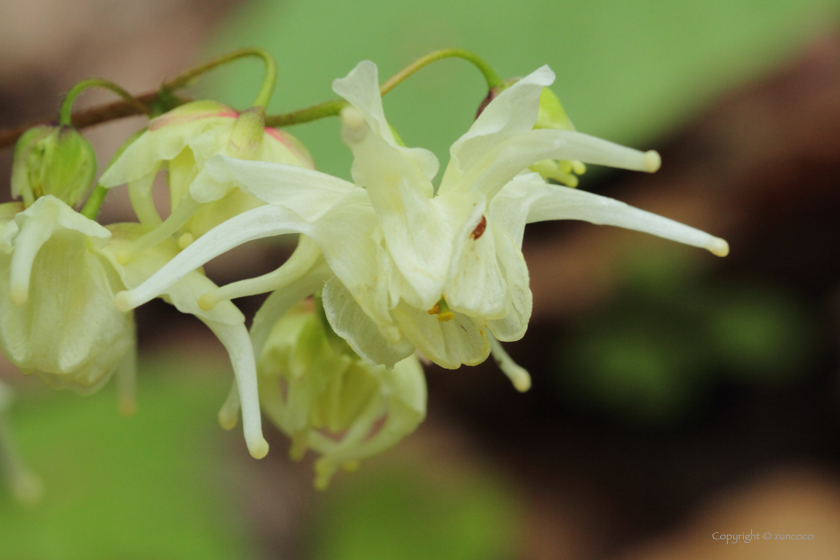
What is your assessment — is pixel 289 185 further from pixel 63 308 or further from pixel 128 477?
pixel 128 477

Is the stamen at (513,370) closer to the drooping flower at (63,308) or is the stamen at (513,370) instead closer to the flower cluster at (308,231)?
the flower cluster at (308,231)

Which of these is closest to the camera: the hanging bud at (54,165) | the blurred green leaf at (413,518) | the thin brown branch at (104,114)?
the hanging bud at (54,165)

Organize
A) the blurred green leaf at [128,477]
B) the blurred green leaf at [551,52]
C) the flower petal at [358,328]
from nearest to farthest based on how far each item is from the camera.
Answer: the flower petal at [358,328] < the blurred green leaf at [551,52] < the blurred green leaf at [128,477]

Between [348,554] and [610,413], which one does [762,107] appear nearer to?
[610,413]

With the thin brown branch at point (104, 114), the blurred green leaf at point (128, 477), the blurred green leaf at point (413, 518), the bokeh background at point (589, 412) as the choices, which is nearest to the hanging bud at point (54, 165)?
the thin brown branch at point (104, 114)

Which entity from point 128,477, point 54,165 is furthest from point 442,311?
point 128,477

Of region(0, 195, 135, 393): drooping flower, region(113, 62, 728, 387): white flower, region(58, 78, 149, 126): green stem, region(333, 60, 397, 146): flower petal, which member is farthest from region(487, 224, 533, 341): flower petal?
region(58, 78, 149, 126): green stem

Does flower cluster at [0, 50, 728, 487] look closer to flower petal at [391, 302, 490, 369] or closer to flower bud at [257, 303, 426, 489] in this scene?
flower petal at [391, 302, 490, 369]

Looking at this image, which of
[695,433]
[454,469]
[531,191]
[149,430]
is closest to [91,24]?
[149,430]
